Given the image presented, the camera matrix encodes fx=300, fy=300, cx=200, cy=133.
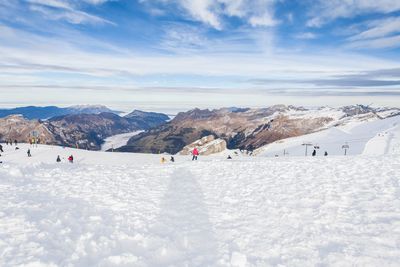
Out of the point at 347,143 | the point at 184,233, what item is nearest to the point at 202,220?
the point at 184,233

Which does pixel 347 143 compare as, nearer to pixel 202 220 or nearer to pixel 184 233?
pixel 202 220

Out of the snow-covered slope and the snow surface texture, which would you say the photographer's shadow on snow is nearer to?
the snow surface texture

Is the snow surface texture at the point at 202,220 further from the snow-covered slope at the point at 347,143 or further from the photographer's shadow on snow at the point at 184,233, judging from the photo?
the snow-covered slope at the point at 347,143

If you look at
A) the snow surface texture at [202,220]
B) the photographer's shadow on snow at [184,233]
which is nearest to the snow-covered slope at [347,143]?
the snow surface texture at [202,220]

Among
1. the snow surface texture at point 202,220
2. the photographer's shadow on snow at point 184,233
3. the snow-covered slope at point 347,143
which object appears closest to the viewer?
the snow surface texture at point 202,220

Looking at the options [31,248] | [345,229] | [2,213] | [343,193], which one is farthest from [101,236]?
[343,193]

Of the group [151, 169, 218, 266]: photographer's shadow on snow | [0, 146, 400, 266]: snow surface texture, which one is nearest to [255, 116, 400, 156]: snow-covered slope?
[0, 146, 400, 266]: snow surface texture
